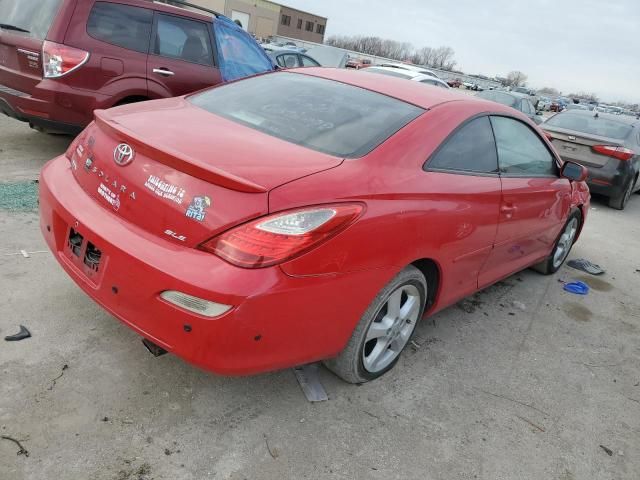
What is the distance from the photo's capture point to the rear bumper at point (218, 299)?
6.31 ft

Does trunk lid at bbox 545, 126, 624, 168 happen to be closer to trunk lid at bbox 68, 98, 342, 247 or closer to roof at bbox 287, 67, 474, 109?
roof at bbox 287, 67, 474, 109

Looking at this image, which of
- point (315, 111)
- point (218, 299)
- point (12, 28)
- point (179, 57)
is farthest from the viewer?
point (179, 57)

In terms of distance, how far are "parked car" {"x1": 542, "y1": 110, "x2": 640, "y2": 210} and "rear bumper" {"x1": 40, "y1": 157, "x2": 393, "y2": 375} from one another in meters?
7.12

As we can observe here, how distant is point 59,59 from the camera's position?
4.80m

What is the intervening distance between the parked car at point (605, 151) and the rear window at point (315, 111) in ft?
20.9

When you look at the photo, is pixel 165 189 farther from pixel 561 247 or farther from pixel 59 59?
pixel 561 247

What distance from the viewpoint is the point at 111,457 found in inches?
80.1

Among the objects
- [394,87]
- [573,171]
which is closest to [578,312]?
[573,171]

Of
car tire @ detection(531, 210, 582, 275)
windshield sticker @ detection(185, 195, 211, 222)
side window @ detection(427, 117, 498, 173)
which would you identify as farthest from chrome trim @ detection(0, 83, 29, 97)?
car tire @ detection(531, 210, 582, 275)

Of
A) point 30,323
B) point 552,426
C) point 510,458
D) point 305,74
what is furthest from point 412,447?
point 305,74

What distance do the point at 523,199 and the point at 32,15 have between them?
4.78m

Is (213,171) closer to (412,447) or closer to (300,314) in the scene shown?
(300,314)

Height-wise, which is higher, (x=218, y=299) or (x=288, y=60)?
(x=288, y=60)

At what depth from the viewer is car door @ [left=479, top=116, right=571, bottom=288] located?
3.35 m
